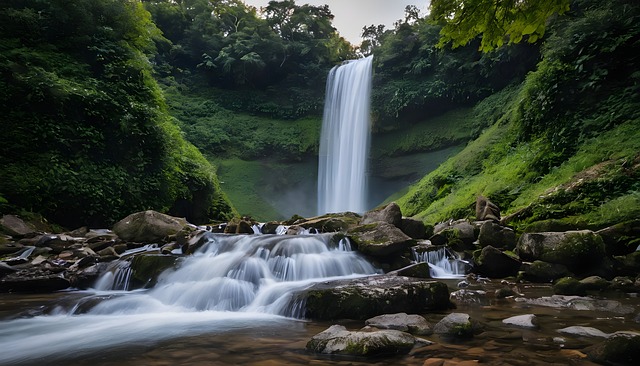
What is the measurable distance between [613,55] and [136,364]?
13.2m

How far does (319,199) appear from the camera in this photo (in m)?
27.0

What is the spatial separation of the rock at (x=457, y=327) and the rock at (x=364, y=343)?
395 millimetres

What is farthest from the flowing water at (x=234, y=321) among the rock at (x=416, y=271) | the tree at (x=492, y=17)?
the tree at (x=492, y=17)

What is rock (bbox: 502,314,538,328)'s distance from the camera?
12.3ft

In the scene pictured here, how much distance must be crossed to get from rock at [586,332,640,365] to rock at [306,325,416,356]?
4.38 ft

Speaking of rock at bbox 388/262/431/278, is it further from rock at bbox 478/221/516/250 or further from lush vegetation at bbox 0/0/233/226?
lush vegetation at bbox 0/0/233/226

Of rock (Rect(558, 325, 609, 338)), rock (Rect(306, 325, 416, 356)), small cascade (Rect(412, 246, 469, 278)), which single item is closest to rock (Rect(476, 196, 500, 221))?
small cascade (Rect(412, 246, 469, 278))

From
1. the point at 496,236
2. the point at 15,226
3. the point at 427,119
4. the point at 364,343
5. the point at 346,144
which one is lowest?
the point at 364,343

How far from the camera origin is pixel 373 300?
14.1 feet

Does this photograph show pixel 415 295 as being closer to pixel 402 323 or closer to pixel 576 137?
pixel 402 323

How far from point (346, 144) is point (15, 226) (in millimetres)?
19684

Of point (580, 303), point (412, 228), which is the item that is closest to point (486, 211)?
point (412, 228)

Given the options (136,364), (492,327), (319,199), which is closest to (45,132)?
(136,364)

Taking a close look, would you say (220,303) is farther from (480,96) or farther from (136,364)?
(480,96)
